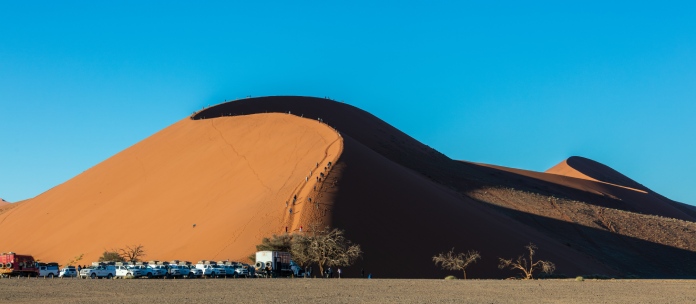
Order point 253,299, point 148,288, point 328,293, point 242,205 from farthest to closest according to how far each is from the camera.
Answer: point 242,205
point 148,288
point 328,293
point 253,299

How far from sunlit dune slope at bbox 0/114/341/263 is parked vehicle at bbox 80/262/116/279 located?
26.1 ft

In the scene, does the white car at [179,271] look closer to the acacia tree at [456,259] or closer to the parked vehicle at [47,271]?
the parked vehicle at [47,271]

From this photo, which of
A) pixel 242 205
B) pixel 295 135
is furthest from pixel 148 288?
pixel 295 135

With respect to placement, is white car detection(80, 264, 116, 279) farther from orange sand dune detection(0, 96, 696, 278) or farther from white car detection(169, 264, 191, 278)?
orange sand dune detection(0, 96, 696, 278)

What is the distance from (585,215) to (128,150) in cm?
4552

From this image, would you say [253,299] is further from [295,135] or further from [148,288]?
[295,135]

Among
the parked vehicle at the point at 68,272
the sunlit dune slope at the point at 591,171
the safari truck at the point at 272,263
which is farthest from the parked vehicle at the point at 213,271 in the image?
the sunlit dune slope at the point at 591,171

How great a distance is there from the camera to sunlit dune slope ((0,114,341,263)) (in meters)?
53.8

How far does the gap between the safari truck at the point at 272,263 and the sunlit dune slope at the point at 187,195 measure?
4759 millimetres

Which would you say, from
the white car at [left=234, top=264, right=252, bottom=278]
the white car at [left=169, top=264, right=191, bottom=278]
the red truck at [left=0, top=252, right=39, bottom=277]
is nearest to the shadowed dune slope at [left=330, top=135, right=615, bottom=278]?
the white car at [left=234, top=264, right=252, bottom=278]

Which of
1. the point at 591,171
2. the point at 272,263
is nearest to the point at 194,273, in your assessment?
the point at 272,263

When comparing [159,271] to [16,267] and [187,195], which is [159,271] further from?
[187,195]

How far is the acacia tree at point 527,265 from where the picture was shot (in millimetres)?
50594

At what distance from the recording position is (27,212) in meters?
75.2
